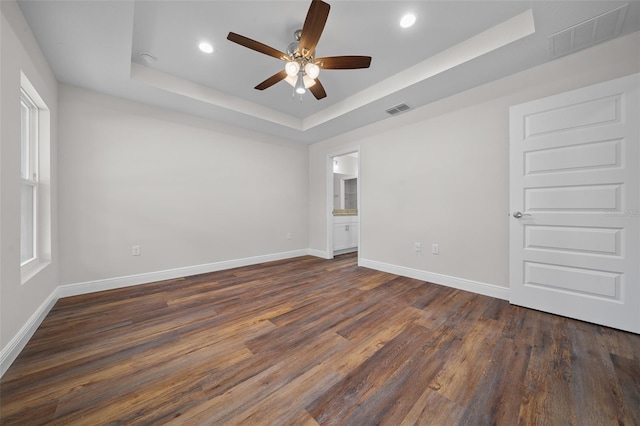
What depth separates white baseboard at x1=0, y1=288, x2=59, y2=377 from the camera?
146 cm

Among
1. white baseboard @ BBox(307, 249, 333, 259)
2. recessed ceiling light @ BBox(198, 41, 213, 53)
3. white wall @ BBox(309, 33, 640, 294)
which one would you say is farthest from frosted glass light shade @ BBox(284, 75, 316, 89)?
white baseboard @ BBox(307, 249, 333, 259)

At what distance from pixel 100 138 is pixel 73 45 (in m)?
1.13

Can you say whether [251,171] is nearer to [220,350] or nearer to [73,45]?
[73,45]

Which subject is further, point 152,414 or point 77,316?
point 77,316

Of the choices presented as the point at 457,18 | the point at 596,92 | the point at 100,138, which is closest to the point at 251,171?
the point at 100,138

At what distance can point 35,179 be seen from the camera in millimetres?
2338

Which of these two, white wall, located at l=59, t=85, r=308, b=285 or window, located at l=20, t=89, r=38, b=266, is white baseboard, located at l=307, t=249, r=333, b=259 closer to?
white wall, located at l=59, t=85, r=308, b=285

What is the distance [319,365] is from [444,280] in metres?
2.25

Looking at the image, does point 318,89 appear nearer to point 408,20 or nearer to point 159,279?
point 408,20

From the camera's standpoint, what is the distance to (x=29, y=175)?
7.47 ft

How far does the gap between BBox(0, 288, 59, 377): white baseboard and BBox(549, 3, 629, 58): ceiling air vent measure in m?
4.68

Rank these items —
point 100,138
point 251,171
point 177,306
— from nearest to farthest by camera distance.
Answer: point 177,306 → point 100,138 → point 251,171

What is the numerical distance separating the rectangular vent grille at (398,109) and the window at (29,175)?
12.9ft

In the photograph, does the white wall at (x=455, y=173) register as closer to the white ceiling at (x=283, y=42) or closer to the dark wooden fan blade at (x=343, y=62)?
the white ceiling at (x=283, y=42)
